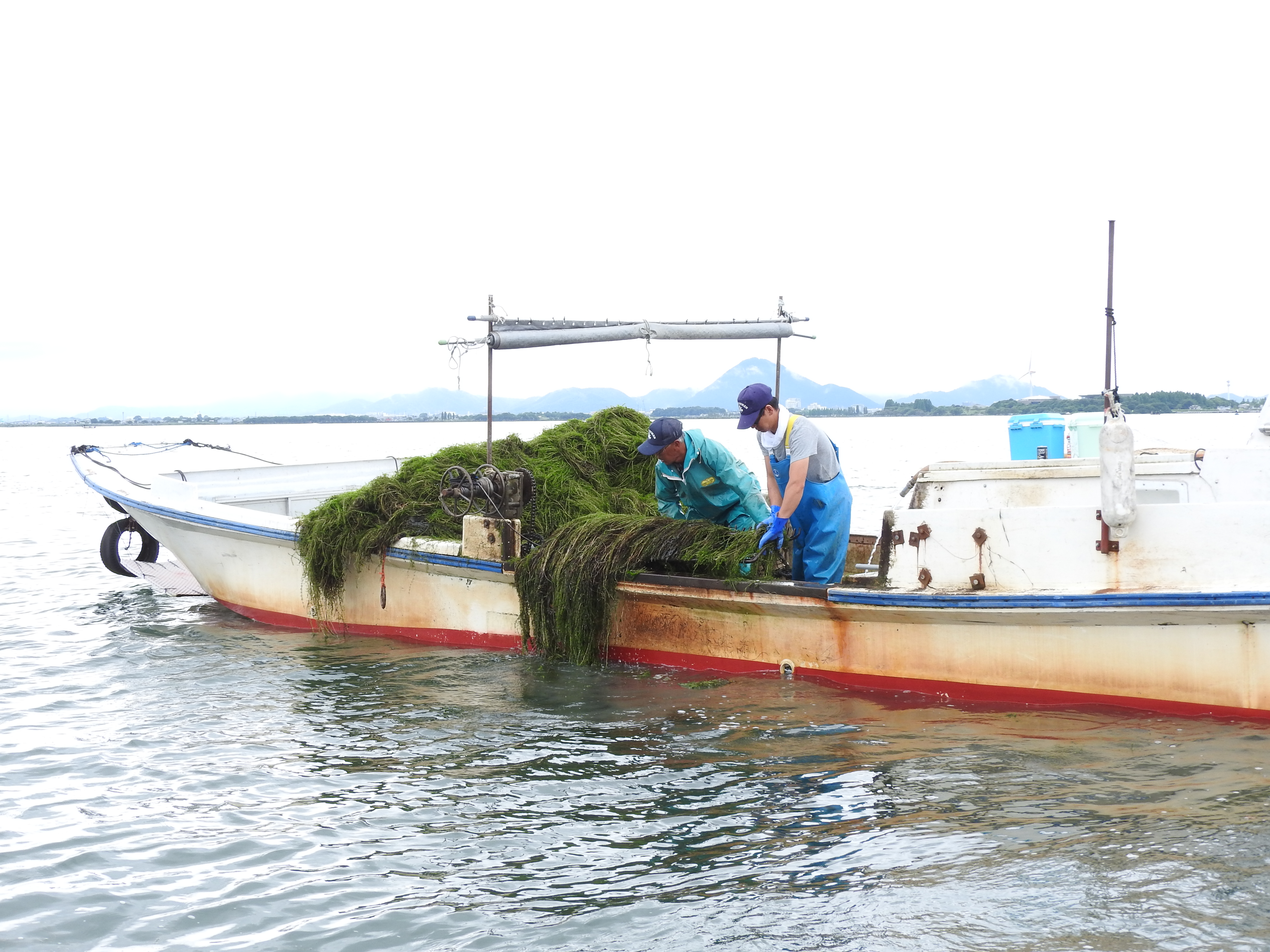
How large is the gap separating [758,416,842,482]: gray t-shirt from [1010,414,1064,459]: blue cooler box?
483 cm

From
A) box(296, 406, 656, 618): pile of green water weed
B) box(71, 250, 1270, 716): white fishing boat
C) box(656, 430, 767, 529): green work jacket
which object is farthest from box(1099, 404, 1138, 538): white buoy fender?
box(296, 406, 656, 618): pile of green water weed

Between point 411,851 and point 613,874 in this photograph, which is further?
point 411,851

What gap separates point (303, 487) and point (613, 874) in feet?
27.6

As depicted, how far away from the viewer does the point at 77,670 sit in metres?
8.98

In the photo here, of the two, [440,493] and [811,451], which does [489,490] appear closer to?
[440,493]

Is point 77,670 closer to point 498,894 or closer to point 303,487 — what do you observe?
point 303,487

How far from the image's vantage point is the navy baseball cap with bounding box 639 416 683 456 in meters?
7.45

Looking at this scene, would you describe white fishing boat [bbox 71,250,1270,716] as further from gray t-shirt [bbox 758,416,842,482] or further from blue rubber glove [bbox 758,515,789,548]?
gray t-shirt [bbox 758,416,842,482]

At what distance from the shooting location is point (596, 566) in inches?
301

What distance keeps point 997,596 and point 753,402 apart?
1.98 m

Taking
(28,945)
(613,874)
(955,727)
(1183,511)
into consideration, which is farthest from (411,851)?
(1183,511)

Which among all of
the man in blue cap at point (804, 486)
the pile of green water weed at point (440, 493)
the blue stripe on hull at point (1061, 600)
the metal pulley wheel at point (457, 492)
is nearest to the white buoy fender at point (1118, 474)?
the blue stripe on hull at point (1061, 600)

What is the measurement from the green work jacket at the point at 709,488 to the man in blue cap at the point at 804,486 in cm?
60

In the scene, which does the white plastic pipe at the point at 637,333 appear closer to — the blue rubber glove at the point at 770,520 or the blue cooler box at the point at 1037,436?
the blue rubber glove at the point at 770,520
